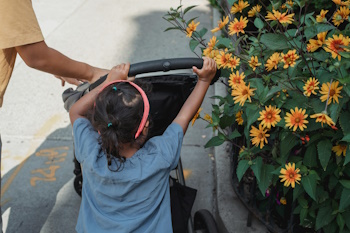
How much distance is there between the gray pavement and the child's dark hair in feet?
4.20

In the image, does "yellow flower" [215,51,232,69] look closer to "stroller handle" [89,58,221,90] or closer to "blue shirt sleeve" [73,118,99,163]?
"stroller handle" [89,58,221,90]

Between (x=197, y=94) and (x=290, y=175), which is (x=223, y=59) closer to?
(x=197, y=94)

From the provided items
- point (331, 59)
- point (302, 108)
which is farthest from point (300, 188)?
point (331, 59)

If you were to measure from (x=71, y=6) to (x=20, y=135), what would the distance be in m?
3.79

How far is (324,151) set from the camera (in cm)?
197

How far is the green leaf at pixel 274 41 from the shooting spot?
81.4 inches

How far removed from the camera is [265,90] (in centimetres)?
193

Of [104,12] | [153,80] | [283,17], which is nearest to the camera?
[283,17]

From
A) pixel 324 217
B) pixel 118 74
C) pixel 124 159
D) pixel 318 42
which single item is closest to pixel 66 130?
pixel 118 74

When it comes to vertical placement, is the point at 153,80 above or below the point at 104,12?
above

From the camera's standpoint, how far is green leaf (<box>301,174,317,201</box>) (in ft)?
6.56

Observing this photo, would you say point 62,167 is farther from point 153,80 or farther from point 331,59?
point 331,59

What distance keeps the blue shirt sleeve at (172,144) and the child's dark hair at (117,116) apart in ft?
0.50

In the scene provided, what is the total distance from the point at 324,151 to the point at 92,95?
3.44 feet
